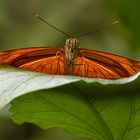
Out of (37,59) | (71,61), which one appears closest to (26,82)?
(37,59)

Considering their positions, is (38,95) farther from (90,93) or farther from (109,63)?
(109,63)

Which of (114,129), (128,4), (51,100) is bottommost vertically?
(114,129)

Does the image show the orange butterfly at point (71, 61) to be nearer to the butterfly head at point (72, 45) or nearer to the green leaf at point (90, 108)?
the butterfly head at point (72, 45)

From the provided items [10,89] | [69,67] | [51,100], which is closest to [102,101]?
[51,100]

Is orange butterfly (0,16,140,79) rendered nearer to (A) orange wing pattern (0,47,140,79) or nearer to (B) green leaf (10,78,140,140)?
(A) orange wing pattern (0,47,140,79)

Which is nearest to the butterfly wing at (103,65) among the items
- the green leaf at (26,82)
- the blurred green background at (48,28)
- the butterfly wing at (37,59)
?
the butterfly wing at (37,59)

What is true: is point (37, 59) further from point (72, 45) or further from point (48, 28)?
point (48, 28)
